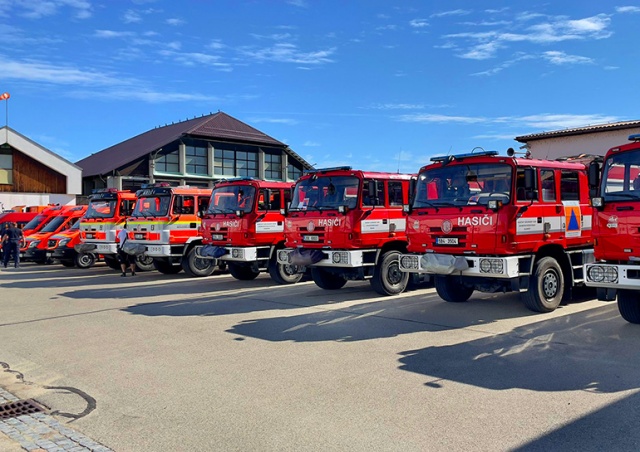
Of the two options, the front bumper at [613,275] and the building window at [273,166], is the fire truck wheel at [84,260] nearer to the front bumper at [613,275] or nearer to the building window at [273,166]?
the front bumper at [613,275]

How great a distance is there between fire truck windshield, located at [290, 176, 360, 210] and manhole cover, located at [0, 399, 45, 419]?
293 inches

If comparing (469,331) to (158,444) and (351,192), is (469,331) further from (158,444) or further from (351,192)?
(158,444)

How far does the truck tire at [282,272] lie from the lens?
15.0 meters

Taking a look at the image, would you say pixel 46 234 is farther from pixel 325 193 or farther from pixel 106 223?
pixel 325 193

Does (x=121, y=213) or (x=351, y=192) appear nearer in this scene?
(x=351, y=192)

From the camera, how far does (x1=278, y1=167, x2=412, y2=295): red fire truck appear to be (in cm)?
1209

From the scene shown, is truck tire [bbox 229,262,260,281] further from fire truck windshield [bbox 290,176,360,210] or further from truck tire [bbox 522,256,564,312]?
truck tire [bbox 522,256,564,312]

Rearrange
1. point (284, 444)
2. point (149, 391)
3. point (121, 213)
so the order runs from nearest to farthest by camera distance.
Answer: point (284, 444) → point (149, 391) → point (121, 213)

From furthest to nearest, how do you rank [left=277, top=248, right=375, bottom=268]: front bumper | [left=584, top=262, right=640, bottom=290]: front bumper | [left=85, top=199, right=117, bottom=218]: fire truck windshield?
[left=85, top=199, right=117, bottom=218]: fire truck windshield, [left=277, top=248, right=375, bottom=268]: front bumper, [left=584, top=262, right=640, bottom=290]: front bumper

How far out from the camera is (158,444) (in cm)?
477

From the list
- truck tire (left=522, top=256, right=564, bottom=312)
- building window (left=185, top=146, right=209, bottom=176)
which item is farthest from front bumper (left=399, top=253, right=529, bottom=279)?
building window (left=185, top=146, right=209, bottom=176)

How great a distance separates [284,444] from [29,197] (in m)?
39.0

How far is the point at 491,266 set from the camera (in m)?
9.39

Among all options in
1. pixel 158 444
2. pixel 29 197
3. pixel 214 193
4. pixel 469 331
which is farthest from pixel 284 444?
pixel 29 197
